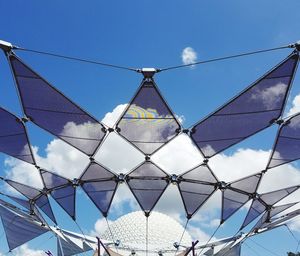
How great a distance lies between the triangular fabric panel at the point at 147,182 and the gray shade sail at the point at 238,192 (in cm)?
519

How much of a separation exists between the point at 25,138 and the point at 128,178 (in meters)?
8.57

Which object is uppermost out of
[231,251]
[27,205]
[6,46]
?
[231,251]

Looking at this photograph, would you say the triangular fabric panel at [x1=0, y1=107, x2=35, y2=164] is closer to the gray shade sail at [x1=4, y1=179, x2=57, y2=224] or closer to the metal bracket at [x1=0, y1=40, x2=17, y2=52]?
the gray shade sail at [x1=4, y1=179, x2=57, y2=224]

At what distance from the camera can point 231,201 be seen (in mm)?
28781

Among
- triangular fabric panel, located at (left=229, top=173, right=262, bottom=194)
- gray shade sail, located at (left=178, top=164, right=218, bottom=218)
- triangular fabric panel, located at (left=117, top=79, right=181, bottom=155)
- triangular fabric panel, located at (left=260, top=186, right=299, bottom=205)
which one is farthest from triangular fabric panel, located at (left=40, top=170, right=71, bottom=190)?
triangular fabric panel, located at (left=260, top=186, right=299, bottom=205)

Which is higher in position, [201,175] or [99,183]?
A: [201,175]

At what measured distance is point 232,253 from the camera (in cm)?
3912

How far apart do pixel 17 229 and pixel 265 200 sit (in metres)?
25.8

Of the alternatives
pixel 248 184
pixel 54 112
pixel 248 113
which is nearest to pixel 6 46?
pixel 54 112

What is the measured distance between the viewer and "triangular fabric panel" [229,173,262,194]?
26484 mm

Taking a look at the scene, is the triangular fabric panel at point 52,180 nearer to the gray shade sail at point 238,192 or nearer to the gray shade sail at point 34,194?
the gray shade sail at point 34,194

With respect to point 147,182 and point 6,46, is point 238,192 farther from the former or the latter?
point 6,46

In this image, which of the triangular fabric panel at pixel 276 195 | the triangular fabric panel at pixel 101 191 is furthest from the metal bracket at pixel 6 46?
the triangular fabric panel at pixel 276 195

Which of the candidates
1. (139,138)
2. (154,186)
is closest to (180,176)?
(154,186)
